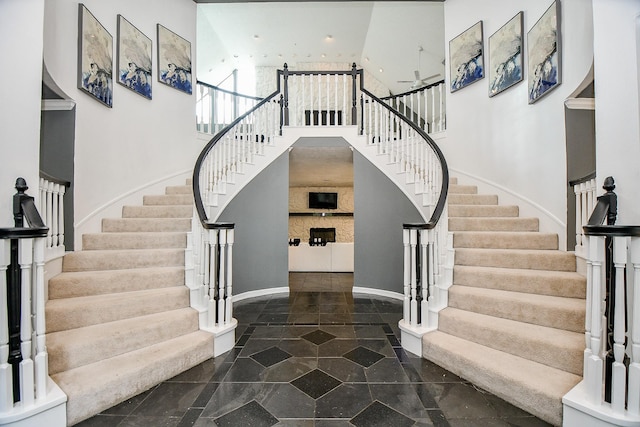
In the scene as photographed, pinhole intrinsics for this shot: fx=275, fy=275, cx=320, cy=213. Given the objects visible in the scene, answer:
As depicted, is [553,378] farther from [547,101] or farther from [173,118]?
[173,118]

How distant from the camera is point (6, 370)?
134 centimetres

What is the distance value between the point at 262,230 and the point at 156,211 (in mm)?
1451

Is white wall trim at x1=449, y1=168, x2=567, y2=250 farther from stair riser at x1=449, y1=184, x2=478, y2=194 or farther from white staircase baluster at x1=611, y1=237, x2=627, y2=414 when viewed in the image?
white staircase baluster at x1=611, y1=237, x2=627, y2=414

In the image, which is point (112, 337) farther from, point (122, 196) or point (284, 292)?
point (284, 292)

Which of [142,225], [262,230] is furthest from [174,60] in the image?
[262,230]

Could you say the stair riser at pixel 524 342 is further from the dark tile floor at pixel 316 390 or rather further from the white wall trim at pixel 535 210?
the white wall trim at pixel 535 210

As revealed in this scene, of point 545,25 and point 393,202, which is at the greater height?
point 545,25

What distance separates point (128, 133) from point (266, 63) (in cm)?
609

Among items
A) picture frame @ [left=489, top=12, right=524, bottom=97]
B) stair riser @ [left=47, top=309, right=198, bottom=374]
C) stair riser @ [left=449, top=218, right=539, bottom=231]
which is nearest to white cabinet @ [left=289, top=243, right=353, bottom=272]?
stair riser @ [left=449, top=218, right=539, bottom=231]

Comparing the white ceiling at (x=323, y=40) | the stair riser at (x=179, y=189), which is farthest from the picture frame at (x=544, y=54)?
the stair riser at (x=179, y=189)

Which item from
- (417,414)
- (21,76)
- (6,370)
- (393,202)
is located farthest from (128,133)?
(417,414)

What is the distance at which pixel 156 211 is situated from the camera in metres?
3.40

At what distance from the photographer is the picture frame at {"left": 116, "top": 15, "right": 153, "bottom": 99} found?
349 centimetres

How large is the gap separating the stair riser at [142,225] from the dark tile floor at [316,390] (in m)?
1.35
